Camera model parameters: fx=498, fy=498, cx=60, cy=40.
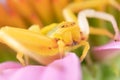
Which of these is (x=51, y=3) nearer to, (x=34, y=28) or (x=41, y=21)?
(x=41, y=21)

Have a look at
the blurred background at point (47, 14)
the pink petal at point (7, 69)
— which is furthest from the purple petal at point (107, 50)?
the pink petal at point (7, 69)

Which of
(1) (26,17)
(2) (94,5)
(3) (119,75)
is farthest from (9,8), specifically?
(3) (119,75)

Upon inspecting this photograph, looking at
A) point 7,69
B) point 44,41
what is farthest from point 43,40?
point 7,69

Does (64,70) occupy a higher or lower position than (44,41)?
lower

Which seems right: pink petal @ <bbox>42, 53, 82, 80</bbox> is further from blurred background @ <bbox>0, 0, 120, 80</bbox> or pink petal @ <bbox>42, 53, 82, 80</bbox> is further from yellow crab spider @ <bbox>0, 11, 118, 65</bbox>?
blurred background @ <bbox>0, 0, 120, 80</bbox>

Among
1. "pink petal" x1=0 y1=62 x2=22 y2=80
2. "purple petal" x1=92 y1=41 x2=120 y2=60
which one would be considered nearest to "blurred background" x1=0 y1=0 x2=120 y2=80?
"purple petal" x1=92 y1=41 x2=120 y2=60

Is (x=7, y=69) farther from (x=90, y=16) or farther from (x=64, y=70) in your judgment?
(x=90, y=16)

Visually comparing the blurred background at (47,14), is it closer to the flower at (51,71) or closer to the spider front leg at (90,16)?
the spider front leg at (90,16)
